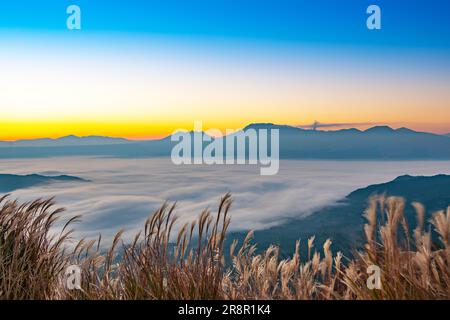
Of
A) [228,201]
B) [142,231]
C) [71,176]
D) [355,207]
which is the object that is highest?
[228,201]

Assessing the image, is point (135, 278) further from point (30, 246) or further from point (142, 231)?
point (30, 246)

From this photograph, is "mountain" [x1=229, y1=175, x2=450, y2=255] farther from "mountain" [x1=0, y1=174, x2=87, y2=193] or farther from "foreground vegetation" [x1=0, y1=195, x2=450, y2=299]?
"foreground vegetation" [x1=0, y1=195, x2=450, y2=299]

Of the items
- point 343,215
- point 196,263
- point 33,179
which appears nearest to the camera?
point 196,263

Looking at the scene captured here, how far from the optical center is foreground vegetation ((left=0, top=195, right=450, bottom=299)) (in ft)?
12.7

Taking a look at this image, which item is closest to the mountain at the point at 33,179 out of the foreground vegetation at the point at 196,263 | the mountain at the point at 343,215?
the mountain at the point at 343,215

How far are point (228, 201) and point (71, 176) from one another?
16748 centimetres

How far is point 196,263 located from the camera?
4359 mm

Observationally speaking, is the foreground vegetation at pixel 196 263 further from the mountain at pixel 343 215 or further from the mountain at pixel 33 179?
the mountain at pixel 33 179

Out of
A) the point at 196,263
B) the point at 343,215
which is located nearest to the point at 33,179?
the point at 343,215

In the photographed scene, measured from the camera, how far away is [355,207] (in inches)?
6176

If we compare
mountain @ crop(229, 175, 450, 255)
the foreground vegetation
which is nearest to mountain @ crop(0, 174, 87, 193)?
mountain @ crop(229, 175, 450, 255)

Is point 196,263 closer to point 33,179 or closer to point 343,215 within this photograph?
point 343,215
